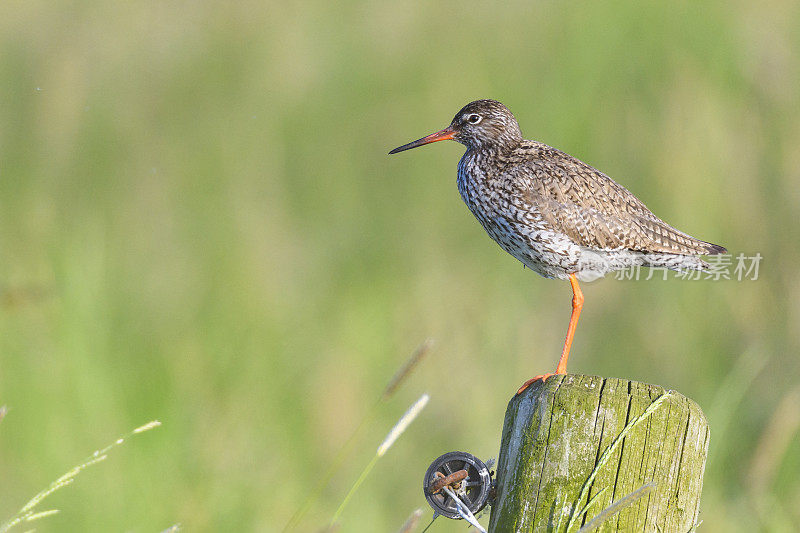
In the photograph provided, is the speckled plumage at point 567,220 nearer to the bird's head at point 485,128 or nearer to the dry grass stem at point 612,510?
the bird's head at point 485,128

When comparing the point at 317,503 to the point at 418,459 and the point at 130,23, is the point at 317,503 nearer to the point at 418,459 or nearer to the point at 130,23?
the point at 418,459

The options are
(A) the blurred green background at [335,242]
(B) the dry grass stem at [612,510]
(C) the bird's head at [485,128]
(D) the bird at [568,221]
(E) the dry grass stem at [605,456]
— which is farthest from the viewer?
(A) the blurred green background at [335,242]

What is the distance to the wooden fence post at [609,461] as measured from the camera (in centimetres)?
255

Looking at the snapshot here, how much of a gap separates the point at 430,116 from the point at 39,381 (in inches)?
134

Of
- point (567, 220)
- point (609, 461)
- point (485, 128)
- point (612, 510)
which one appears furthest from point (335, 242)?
point (612, 510)

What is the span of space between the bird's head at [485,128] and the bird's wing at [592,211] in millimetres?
384

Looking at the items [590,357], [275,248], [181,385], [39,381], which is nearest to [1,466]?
[39,381]

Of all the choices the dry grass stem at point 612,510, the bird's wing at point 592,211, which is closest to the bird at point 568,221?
the bird's wing at point 592,211

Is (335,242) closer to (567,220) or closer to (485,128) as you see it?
(485,128)

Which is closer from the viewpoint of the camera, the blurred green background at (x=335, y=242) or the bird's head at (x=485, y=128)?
the bird's head at (x=485, y=128)

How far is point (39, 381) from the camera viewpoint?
18.0 ft

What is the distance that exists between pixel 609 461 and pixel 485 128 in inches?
105

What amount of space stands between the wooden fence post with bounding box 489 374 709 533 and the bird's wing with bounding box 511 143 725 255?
185 cm

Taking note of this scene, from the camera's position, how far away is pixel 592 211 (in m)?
4.45
